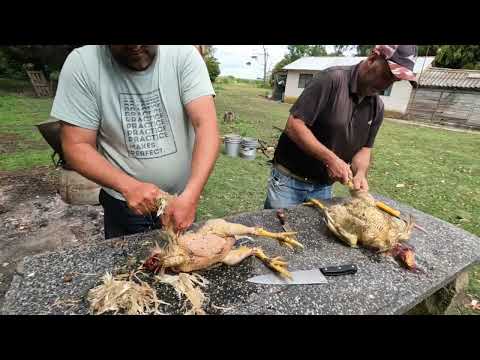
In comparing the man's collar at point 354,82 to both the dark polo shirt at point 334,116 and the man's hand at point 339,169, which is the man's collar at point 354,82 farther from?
the man's hand at point 339,169

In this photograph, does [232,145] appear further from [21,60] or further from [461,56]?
[461,56]

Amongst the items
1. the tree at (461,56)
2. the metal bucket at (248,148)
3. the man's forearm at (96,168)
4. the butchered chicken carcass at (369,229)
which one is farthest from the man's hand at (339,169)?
the tree at (461,56)

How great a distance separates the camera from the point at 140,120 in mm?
1912

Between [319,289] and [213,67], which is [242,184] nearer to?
[319,289]

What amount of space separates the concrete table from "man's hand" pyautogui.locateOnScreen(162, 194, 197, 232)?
0.32 m

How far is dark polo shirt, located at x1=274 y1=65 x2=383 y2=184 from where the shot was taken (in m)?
2.54

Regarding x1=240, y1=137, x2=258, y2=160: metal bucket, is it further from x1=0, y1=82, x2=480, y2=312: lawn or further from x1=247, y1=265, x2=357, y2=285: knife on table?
x1=247, y1=265, x2=357, y2=285: knife on table

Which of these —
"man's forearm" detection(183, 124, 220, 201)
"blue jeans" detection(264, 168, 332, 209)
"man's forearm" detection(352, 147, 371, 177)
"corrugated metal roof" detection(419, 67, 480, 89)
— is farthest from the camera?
"corrugated metal roof" detection(419, 67, 480, 89)

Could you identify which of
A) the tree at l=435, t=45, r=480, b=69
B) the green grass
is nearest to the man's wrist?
the green grass

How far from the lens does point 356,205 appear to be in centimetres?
227

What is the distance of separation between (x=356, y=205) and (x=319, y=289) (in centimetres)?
83

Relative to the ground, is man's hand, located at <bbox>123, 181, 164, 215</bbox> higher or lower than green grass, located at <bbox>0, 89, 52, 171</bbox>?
higher

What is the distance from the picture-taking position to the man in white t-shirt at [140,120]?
1751mm
